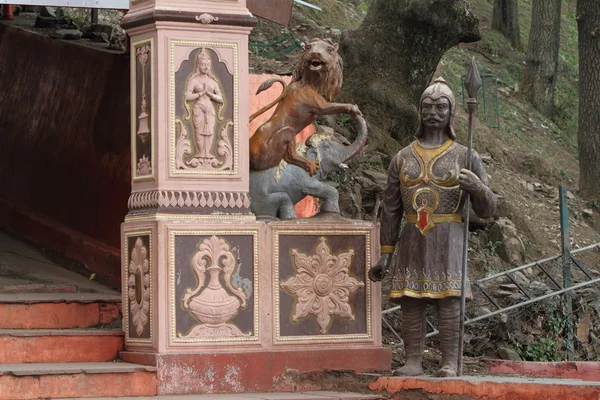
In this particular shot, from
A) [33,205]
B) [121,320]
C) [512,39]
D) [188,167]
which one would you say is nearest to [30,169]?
[33,205]

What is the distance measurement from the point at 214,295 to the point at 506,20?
23.5 m

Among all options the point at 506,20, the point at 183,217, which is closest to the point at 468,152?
the point at 183,217

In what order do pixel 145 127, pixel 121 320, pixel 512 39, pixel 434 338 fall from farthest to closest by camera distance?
pixel 512 39, pixel 434 338, pixel 121 320, pixel 145 127

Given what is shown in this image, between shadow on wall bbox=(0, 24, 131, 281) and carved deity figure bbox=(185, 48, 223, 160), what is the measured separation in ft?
8.76

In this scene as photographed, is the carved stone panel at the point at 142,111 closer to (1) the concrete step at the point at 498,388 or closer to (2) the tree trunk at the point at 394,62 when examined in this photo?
(1) the concrete step at the point at 498,388

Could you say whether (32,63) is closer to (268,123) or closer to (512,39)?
(268,123)

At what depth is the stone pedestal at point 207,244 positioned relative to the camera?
339 inches

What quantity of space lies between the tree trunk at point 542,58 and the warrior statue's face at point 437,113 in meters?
18.0

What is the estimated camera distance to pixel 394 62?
14.5 meters

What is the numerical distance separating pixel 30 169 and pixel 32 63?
112 centimetres

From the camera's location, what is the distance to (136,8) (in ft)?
29.8

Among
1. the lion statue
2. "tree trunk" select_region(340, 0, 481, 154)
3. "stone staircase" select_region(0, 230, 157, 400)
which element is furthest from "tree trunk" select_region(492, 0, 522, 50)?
the lion statue

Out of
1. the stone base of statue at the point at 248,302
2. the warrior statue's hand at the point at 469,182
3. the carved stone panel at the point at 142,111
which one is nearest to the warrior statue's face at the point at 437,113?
the warrior statue's hand at the point at 469,182

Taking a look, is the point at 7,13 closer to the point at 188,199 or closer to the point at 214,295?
the point at 188,199
